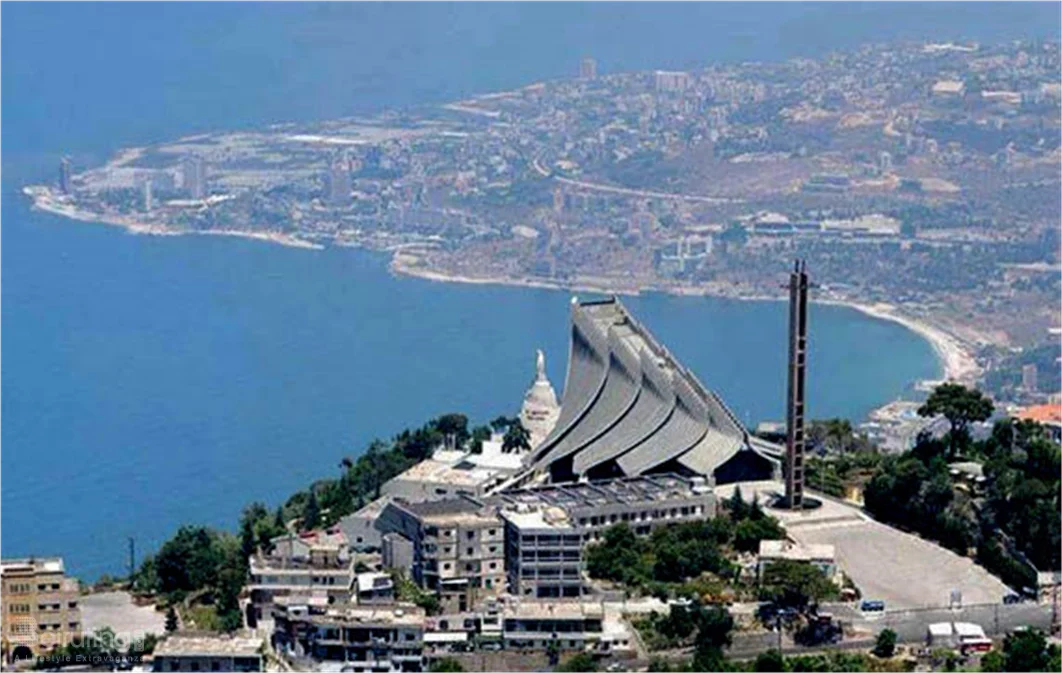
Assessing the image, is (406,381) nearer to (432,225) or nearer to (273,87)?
(432,225)

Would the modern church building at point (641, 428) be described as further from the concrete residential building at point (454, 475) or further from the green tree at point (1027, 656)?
the green tree at point (1027, 656)

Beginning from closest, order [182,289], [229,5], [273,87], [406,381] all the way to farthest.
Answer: [406,381] < [182,289] < [273,87] < [229,5]

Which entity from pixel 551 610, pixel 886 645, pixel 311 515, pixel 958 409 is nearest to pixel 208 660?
pixel 551 610


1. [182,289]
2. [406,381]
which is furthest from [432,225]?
[406,381]

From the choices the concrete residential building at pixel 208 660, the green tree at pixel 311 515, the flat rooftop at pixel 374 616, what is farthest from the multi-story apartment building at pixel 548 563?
the green tree at pixel 311 515

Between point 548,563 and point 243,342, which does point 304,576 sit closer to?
point 548,563

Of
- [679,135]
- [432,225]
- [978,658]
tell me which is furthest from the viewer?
[679,135]
